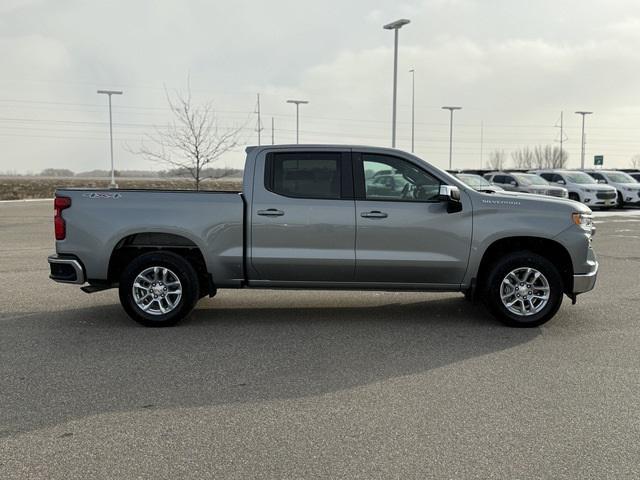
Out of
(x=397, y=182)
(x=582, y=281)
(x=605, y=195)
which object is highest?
(x=397, y=182)

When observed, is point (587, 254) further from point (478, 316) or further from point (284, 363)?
point (284, 363)

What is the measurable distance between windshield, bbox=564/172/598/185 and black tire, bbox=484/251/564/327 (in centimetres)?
2447

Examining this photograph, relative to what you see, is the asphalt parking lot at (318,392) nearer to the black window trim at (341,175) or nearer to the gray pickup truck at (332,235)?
the gray pickup truck at (332,235)

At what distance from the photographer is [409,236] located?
22.3 ft

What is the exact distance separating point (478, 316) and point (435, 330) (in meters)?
0.95

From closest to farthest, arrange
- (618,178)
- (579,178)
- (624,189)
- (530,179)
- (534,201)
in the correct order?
1. (534,201)
2. (530,179)
3. (579,178)
4. (624,189)
5. (618,178)

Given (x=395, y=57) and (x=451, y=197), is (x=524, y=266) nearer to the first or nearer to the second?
(x=451, y=197)

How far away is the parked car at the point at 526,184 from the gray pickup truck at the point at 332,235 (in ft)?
65.7

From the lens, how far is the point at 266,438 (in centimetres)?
400

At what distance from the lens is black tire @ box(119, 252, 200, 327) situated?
6844 millimetres

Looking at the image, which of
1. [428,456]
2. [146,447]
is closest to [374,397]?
[428,456]

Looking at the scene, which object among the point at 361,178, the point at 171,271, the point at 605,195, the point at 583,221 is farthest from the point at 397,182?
the point at 605,195

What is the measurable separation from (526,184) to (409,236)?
2209 cm

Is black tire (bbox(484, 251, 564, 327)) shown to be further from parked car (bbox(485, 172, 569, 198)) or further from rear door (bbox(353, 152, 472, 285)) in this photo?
parked car (bbox(485, 172, 569, 198))
